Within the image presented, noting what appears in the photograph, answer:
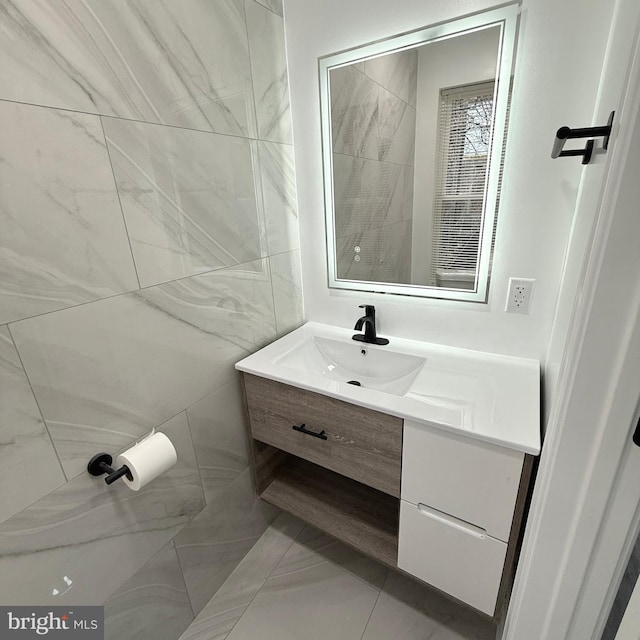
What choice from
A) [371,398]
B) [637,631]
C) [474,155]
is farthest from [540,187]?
[637,631]

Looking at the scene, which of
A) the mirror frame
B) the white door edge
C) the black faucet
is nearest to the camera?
the white door edge

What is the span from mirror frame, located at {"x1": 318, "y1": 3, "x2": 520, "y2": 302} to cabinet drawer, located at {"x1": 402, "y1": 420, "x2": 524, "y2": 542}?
572 millimetres

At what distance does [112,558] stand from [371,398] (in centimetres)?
89

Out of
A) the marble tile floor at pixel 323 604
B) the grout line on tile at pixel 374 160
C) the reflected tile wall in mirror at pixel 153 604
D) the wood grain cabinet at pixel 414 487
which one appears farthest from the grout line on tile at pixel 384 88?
the marble tile floor at pixel 323 604

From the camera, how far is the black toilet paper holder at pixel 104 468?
34.9 inches

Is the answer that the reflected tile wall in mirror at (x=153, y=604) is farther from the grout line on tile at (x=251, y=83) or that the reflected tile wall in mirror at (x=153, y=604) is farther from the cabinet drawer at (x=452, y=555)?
the grout line on tile at (x=251, y=83)

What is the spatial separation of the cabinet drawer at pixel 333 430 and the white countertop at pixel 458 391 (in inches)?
1.7

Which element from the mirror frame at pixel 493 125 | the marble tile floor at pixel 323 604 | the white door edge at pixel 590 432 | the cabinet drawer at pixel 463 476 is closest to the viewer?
the white door edge at pixel 590 432

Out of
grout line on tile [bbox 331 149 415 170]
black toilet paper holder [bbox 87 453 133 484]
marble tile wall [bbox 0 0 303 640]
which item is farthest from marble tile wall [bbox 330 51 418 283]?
black toilet paper holder [bbox 87 453 133 484]

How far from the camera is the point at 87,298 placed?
0.84 metres

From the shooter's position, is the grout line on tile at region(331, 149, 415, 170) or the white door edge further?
the grout line on tile at region(331, 149, 415, 170)

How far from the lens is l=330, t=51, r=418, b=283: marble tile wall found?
1.23 meters

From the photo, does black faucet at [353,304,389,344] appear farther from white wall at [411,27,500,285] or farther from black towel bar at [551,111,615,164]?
black towel bar at [551,111,615,164]

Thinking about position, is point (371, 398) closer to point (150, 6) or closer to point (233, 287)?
point (233, 287)
